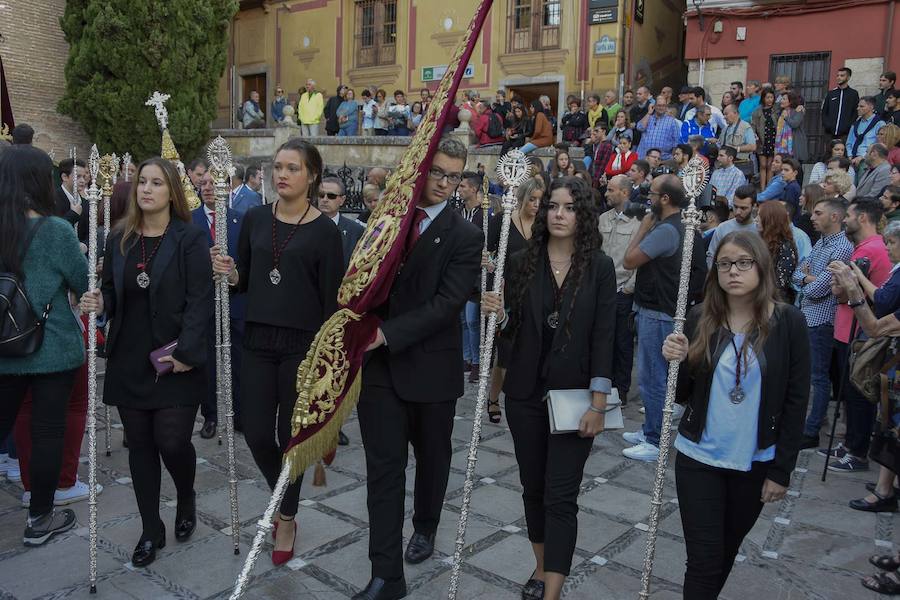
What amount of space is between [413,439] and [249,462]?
209 cm

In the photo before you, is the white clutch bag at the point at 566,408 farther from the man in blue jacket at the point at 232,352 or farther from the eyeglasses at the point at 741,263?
the man in blue jacket at the point at 232,352

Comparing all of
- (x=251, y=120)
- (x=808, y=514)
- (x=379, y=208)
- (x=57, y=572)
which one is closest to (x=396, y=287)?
(x=379, y=208)

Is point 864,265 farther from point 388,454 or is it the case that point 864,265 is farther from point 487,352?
point 388,454

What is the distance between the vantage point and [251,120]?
22.3m

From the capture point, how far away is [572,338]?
134 inches

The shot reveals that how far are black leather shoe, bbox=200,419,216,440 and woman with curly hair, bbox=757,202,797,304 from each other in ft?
15.2

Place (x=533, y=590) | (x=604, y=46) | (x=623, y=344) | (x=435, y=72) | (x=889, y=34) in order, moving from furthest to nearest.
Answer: (x=435, y=72) → (x=604, y=46) → (x=889, y=34) → (x=623, y=344) → (x=533, y=590)

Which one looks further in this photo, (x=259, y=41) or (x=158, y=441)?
(x=259, y=41)

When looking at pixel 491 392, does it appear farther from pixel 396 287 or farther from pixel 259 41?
pixel 259 41

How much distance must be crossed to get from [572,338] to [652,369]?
8.75 feet

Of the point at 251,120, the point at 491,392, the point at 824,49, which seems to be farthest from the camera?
the point at 251,120

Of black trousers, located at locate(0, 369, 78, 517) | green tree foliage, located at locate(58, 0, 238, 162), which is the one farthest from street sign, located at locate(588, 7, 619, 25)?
black trousers, located at locate(0, 369, 78, 517)

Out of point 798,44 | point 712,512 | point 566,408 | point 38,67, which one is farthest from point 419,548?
point 38,67

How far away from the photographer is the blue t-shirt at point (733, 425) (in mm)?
3045
